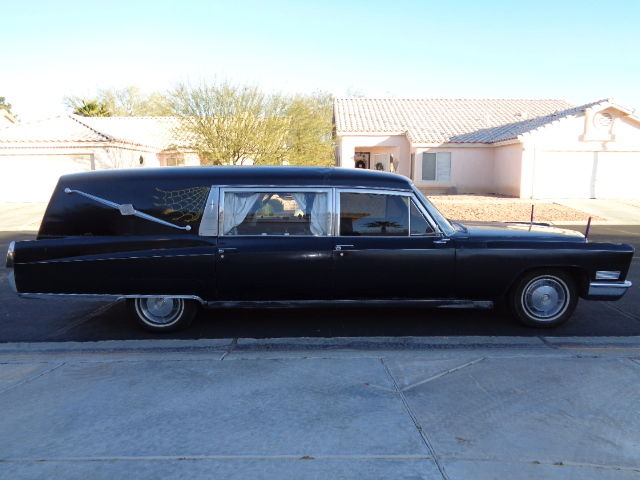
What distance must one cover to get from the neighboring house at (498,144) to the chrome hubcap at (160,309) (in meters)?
21.4

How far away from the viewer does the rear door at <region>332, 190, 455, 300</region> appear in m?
5.32

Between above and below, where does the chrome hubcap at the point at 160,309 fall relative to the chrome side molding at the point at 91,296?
below

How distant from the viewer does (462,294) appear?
546 cm

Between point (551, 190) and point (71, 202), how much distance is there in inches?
903

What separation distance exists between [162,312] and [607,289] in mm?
4801

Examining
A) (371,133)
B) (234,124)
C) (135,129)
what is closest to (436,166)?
(371,133)

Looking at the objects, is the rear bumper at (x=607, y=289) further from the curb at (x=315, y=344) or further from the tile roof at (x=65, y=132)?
the tile roof at (x=65, y=132)

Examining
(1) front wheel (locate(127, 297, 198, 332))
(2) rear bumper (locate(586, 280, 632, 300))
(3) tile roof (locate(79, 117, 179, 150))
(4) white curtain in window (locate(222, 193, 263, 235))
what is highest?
(3) tile roof (locate(79, 117, 179, 150))

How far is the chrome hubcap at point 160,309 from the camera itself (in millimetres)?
5477

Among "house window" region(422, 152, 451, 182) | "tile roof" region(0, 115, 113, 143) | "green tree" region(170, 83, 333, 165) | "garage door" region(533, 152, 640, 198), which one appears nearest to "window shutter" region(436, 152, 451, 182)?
"house window" region(422, 152, 451, 182)

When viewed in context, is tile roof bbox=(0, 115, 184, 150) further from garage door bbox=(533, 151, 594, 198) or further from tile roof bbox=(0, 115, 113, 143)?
garage door bbox=(533, 151, 594, 198)

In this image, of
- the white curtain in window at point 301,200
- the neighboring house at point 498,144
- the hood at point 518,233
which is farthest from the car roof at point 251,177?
the neighboring house at point 498,144

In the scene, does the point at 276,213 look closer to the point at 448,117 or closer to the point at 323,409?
the point at 323,409

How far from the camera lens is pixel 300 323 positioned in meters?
5.89
